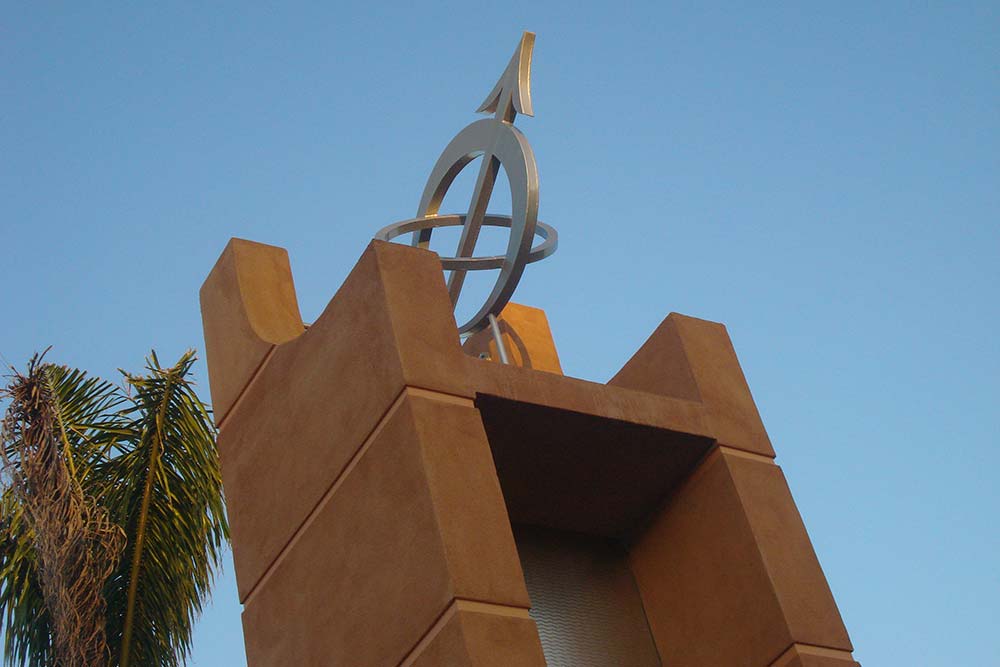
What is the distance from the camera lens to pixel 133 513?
12.6m

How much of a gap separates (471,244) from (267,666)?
4.07 metres

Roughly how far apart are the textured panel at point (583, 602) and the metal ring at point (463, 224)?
219cm

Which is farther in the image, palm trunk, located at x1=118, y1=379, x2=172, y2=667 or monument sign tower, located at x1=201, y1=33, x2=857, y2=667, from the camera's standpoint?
palm trunk, located at x1=118, y1=379, x2=172, y2=667

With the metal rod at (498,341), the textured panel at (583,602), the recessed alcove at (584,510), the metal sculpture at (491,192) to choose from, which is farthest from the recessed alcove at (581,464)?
the metal sculpture at (491,192)

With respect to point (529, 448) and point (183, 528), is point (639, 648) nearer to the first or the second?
point (529, 448)

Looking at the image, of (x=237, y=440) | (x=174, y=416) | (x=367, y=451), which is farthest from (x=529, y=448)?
(x=174, y=416)

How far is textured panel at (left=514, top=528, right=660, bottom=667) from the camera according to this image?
9953 mm

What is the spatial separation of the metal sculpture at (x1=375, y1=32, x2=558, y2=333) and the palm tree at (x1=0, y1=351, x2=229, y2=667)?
113 inches

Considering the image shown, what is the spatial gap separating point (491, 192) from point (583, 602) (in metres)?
→ 3.46

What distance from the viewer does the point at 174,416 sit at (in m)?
13.2

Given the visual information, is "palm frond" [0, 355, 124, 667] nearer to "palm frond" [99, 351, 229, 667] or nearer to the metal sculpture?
"palm frond" [99, 351, 229, 667]

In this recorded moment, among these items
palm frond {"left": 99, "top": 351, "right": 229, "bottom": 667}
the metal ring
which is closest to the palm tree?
palm frond {"left": 99, "top": 351, "right": 229, "bottom": 667}

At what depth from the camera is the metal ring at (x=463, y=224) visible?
37.1 ft

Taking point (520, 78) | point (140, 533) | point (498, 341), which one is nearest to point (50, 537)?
point (140, 533)
